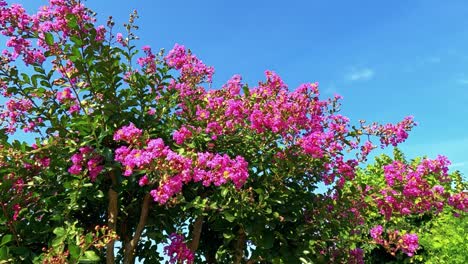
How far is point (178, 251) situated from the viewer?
406cm

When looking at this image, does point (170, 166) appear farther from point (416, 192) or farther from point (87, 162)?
point (416, 192)

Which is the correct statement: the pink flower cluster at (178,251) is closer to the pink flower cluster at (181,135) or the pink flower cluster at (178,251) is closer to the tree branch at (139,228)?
the tree branch at (139,228)

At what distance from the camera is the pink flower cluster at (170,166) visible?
3150 millimetres

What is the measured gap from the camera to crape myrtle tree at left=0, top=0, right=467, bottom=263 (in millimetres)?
3754

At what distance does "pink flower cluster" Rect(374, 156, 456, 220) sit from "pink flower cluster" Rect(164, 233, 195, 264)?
1828 mm

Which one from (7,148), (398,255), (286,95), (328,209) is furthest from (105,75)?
(398,255)

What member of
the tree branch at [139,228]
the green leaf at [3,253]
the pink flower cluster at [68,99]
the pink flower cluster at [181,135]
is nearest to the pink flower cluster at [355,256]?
the tree branch at [139,228]

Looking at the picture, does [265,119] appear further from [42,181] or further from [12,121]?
[12,121]

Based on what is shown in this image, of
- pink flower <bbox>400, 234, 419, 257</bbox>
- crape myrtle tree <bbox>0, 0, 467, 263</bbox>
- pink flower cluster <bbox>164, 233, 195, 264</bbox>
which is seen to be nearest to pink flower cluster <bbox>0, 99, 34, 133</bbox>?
crape myrtle tree <bbox>0, 0, 467, 263</bbox>

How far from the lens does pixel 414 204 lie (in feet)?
14.0

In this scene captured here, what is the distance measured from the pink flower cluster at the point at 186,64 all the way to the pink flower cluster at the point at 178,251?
166cm

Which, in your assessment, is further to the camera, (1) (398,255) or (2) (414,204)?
(1) (398,255)

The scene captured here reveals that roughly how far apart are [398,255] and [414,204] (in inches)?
203

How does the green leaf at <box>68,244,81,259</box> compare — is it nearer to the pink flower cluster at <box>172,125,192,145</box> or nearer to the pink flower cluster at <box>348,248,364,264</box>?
the pink flower cluster at <box>172,125,192,145</box>
